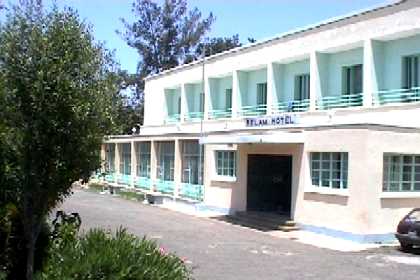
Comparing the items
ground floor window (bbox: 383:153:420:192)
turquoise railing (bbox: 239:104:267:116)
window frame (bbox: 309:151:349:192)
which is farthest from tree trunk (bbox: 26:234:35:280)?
turquoise railing (bbox: 239:104:267:116)

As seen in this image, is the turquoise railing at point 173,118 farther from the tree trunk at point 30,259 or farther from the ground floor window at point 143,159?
the tree trunk at point 30,259

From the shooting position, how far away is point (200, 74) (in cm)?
4181

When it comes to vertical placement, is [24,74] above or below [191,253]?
above

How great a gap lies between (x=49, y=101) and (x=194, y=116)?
116 feet

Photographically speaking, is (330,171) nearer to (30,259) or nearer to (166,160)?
(30,259)

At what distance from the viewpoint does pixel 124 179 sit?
4281 centimetres

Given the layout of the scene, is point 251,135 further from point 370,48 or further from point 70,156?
point 70,156

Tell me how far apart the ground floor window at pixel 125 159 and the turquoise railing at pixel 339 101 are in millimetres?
17694

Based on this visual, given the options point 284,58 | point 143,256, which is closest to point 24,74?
point 143,256

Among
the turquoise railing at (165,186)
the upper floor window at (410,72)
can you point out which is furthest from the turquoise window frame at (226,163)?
the upper floor window at (410,72)

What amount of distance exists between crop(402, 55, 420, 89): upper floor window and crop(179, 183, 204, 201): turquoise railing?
437 inches

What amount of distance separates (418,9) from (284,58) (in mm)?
8976

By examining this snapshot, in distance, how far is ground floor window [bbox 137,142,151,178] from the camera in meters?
39.9

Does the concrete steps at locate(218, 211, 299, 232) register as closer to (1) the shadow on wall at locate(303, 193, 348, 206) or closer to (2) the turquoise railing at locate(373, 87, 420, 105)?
(1) the shadow on wall at locate(303, 193, 348, 206)
